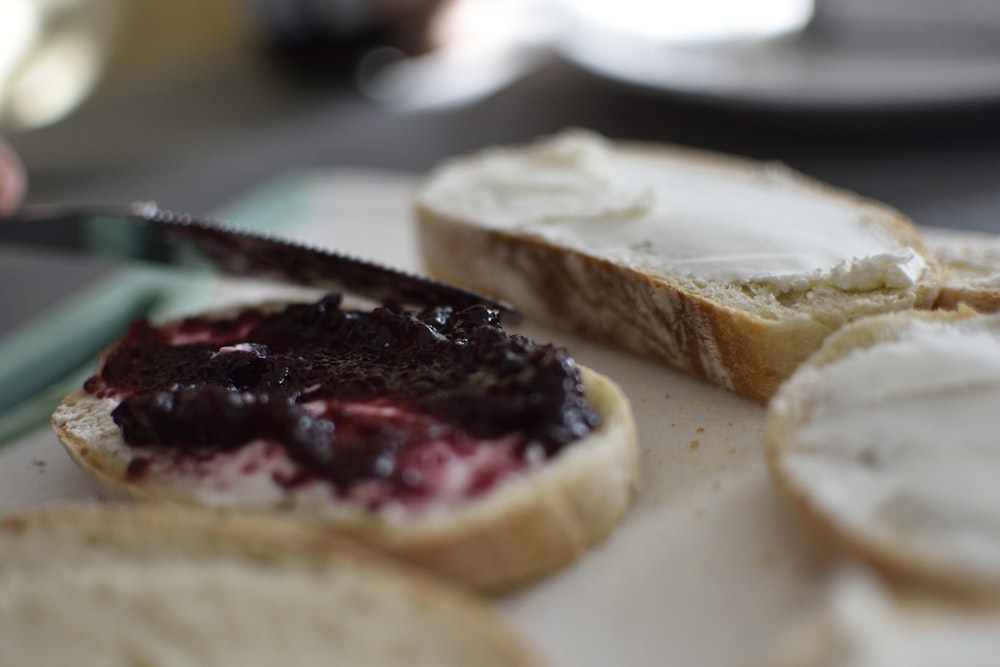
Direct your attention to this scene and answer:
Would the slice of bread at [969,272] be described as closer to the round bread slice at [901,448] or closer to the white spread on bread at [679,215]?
the white spread on bread at [679,215]

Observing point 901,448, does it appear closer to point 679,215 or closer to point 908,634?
point 908,634

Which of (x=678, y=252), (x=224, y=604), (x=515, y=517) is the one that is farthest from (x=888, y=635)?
(x=678, y=252)

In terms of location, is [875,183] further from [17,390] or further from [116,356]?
[17,390]

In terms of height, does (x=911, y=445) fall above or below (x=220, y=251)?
below

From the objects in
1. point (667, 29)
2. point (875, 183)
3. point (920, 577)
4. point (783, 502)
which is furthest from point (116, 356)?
point (667, 29)

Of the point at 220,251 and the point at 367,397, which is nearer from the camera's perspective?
the point at 367,397

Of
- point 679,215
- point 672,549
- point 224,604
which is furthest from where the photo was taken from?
point 679,215

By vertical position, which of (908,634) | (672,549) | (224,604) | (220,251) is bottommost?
(672,549)
